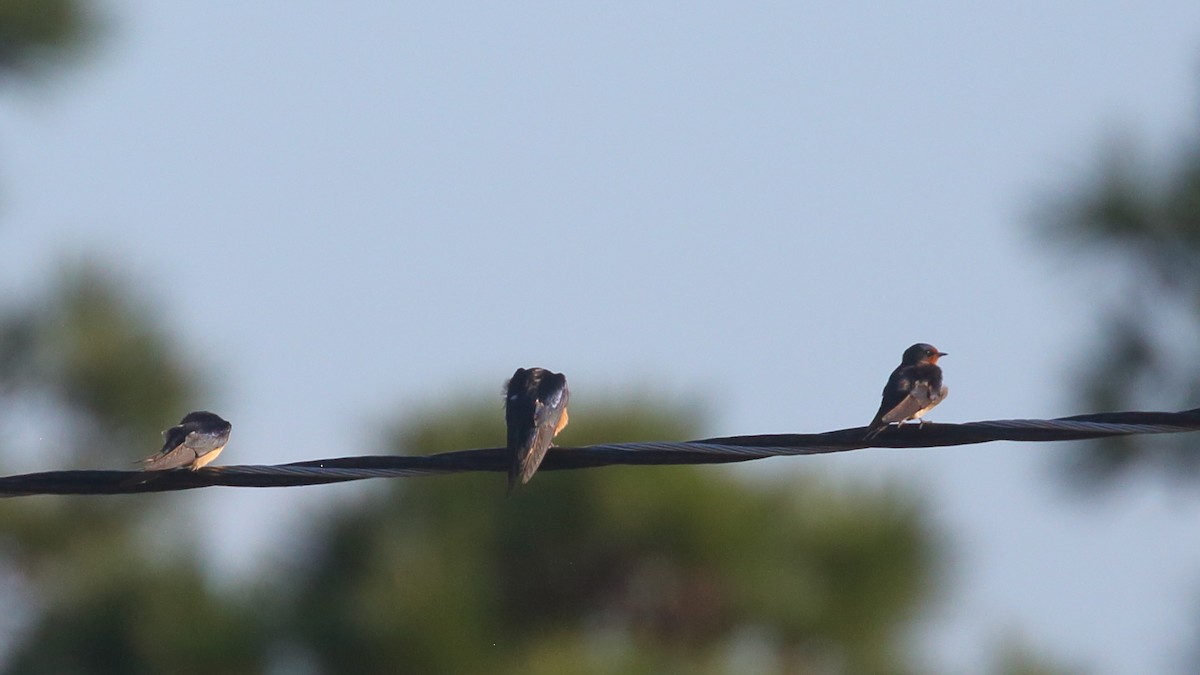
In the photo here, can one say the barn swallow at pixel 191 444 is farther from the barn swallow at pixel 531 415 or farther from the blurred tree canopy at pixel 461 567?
the blurred tree canopy at pixel 461 567

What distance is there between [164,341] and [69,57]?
3.08 m

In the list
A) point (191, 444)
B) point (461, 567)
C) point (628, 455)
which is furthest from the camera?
point (461, 567)

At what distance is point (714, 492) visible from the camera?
18.1 m

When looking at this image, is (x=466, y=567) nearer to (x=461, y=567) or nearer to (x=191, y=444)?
(x=461, y=567)

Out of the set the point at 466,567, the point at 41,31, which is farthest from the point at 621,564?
the point at 41,31

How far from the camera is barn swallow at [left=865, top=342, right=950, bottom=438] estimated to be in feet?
22.6

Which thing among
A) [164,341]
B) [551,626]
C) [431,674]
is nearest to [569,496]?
[551,626]

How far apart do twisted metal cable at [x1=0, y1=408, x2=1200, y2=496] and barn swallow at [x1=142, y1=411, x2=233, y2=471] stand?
84 cm

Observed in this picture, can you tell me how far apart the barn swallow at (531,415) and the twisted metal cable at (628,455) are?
27cm

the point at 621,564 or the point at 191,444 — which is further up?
the point at 191,444

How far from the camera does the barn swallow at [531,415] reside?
20.1 feet

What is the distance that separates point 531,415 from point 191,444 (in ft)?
3.95

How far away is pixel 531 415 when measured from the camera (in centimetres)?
694

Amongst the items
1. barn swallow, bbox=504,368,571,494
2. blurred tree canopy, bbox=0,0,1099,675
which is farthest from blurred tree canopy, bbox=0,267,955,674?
barn swallow, bbox=504,368,571,494
